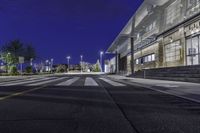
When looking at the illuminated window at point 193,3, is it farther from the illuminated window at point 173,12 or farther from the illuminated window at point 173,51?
the illuminated window at point 173,51

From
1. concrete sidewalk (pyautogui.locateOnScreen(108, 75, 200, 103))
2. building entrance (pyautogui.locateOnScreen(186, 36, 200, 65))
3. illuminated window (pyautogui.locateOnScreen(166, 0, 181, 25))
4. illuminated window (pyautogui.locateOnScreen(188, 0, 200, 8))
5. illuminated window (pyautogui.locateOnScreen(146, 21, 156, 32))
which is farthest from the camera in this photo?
illuminated window (pyautogui.locateOnScreen(146, 21, 156, 32))

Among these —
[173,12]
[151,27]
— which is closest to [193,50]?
[173,12]

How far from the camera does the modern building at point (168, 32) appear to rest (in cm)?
2694

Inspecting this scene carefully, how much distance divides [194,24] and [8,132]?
78.4ft

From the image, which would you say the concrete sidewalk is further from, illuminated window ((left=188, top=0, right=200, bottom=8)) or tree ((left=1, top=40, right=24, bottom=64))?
tree ((left=1, top=40, right=24, bottom=64))

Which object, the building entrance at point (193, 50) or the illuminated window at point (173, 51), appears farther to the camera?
the illuminated window at point (173, 51)

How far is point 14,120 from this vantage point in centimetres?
592

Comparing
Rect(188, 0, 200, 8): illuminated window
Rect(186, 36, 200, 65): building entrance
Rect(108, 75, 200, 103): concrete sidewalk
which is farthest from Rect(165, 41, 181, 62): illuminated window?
Rect(108, 75, 200, 103): concrete sidewalk

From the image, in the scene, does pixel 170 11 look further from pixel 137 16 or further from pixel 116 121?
pixel 116 121

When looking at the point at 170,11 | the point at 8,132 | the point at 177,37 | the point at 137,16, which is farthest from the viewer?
the point at 137,16

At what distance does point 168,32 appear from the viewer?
33781mm

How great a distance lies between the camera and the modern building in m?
26.9

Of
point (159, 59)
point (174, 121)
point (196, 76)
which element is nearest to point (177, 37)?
point (159, 59)

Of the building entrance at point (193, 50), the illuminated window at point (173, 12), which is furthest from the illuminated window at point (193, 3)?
the building entrance at point (193, 50)
